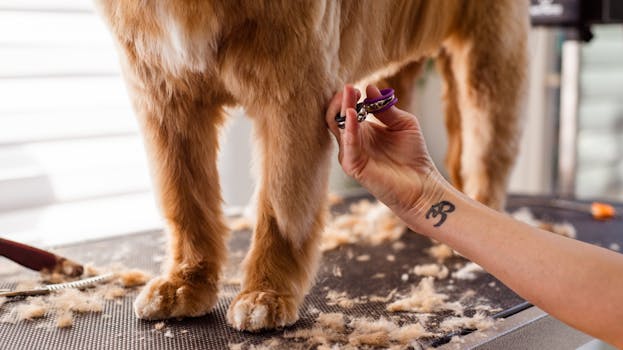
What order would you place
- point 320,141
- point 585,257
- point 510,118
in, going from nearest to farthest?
point 585,257
point 320,141
point 510,118

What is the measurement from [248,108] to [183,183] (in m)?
0.23

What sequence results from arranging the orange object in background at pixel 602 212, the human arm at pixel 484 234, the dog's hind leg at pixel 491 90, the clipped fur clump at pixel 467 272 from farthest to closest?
the orange object in background at pixel 602 212 → the dog's hind leg at pixel 491 90 → the clipped fur clump at pixel 467 272 → the human arm at pixel 484 234

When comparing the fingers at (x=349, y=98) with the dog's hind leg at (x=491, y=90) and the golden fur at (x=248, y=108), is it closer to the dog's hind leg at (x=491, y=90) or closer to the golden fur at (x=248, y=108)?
the golden fur at (x=248, y=108)

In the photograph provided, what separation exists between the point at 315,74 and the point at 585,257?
506 mm

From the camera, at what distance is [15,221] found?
2.22 meters

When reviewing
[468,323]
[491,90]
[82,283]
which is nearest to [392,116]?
[468,323]

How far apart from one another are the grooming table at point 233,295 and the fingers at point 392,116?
14.0 inches

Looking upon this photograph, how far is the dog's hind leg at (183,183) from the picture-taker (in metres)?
1.16

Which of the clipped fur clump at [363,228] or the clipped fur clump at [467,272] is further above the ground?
the clipped fur clump at [467,272]

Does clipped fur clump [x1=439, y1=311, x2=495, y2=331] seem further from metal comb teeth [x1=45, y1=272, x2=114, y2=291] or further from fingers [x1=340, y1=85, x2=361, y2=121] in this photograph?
metal comb teeth [x1=45, y1=272, x2=114, y2=291]

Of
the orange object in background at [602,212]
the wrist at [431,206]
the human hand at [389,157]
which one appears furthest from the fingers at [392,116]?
the orange object in background at [602,212]

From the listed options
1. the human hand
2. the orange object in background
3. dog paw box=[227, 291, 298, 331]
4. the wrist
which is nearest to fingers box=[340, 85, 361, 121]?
the human hand

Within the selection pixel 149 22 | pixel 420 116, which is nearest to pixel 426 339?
pixel 149 22

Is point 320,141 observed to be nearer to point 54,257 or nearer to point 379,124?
point 379,124
